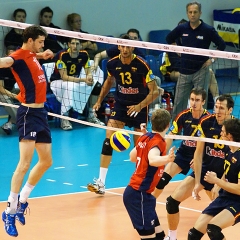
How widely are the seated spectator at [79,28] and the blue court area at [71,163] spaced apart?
1.82 m

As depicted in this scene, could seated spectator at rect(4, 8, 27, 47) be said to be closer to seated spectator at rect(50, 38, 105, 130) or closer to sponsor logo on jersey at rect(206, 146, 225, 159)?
seated spectator at rect(50, 38, 105, 130)

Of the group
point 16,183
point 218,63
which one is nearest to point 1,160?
point 16,183

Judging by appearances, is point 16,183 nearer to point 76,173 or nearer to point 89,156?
point 76,173

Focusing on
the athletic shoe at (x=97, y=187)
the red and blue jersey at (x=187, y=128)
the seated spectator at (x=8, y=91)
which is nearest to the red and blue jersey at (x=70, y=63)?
the seated spectator at (x=8, y=91)

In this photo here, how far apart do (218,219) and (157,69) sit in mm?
8497

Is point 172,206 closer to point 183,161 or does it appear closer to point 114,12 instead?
point 183,161

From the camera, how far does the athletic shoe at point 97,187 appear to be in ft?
36.1

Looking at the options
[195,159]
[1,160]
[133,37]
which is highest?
[133,37]

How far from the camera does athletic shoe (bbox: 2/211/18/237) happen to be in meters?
8.69

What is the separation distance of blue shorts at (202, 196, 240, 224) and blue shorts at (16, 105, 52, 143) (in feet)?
7.57

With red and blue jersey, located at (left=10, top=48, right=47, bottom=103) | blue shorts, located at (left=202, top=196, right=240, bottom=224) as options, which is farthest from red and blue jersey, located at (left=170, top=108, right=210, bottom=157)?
red and blue jersey, located at (left=10, top=48, right=47, bottom=103)

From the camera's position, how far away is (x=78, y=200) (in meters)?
10.9

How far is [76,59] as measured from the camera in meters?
14.9

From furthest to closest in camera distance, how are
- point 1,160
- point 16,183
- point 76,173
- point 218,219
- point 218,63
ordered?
point 218,63, point 1,160, point 76,173, point 16,183, point 218,219
